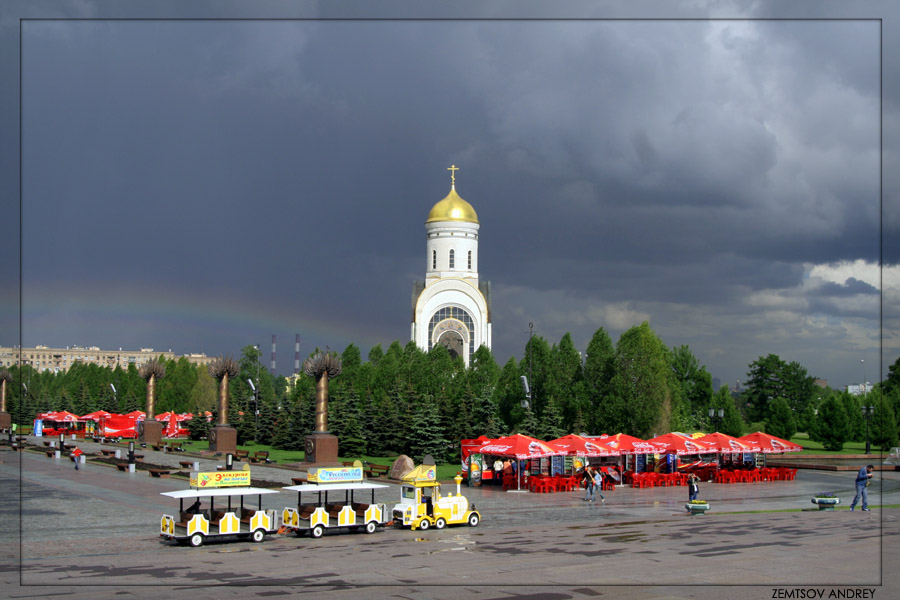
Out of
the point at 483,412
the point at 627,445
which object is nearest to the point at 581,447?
the point at 627,445

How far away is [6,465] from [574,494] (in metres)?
26.4

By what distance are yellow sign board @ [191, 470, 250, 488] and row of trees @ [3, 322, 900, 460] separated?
66.7 ft

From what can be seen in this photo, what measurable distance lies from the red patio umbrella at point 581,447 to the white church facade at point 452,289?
45.9 metres

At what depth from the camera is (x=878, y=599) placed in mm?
12289

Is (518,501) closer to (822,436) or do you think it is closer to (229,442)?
(229,442)

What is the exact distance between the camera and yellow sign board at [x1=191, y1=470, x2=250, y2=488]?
18.7 meters

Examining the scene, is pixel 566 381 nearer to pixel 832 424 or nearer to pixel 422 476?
pixel 832 424

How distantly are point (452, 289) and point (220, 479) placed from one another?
197ft

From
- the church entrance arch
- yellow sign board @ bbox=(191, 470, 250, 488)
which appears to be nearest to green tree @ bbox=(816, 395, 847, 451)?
the church entrance arch

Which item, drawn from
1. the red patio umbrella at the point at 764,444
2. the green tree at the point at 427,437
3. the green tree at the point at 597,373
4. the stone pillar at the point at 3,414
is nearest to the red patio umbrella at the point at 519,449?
the green tree at the point at 427,437

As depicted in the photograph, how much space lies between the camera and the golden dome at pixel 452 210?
80688 mm

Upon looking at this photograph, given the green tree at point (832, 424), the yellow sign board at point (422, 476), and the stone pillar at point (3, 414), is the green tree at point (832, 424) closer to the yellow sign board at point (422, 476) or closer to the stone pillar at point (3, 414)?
the yellow sign board at point (422, 476)

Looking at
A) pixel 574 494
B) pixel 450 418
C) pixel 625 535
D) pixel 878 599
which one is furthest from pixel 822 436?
pixel 878 599

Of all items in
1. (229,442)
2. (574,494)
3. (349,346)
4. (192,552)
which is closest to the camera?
(192,552)
